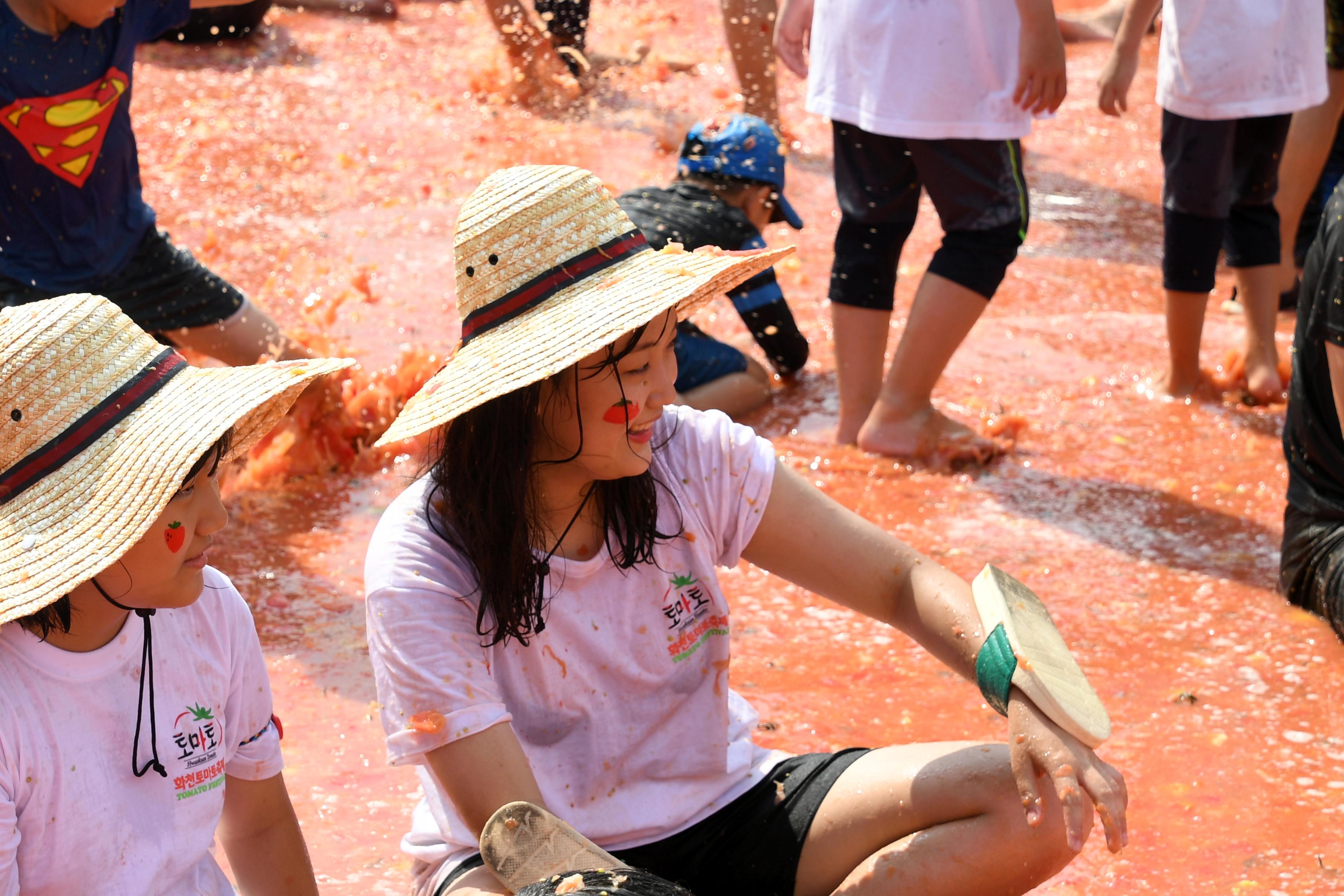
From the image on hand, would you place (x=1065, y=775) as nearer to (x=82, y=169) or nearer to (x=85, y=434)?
(x=85, y=434)

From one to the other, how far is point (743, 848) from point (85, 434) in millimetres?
1000

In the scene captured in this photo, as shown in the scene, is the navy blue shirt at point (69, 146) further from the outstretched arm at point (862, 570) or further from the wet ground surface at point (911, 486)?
the outstretched arm at point (862, 570)

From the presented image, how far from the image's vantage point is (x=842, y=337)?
387 cm

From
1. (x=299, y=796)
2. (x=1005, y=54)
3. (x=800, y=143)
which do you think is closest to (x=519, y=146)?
(x=800, y=143)

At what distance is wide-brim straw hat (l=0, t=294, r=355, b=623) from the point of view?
152cm

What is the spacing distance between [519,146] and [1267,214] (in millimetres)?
3325

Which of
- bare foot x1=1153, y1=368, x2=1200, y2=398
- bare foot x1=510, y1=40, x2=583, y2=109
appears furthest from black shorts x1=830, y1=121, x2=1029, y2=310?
bare foot x1=510, y1=40, x2=583, y2=109

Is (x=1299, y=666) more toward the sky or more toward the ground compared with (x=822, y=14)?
more toward the ground

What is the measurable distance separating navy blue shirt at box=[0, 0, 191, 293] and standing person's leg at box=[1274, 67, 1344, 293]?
3.39 m

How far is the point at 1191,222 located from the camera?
3945mm

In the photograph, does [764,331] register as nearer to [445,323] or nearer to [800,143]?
[445,323]

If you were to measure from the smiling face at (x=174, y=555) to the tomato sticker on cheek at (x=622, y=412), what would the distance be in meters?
0.48

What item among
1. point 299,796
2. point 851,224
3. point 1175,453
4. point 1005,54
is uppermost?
point 1005,54

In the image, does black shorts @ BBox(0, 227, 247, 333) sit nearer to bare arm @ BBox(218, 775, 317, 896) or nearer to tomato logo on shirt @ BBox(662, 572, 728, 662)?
bare arm @ BBox(218, 775, 317, 896)
